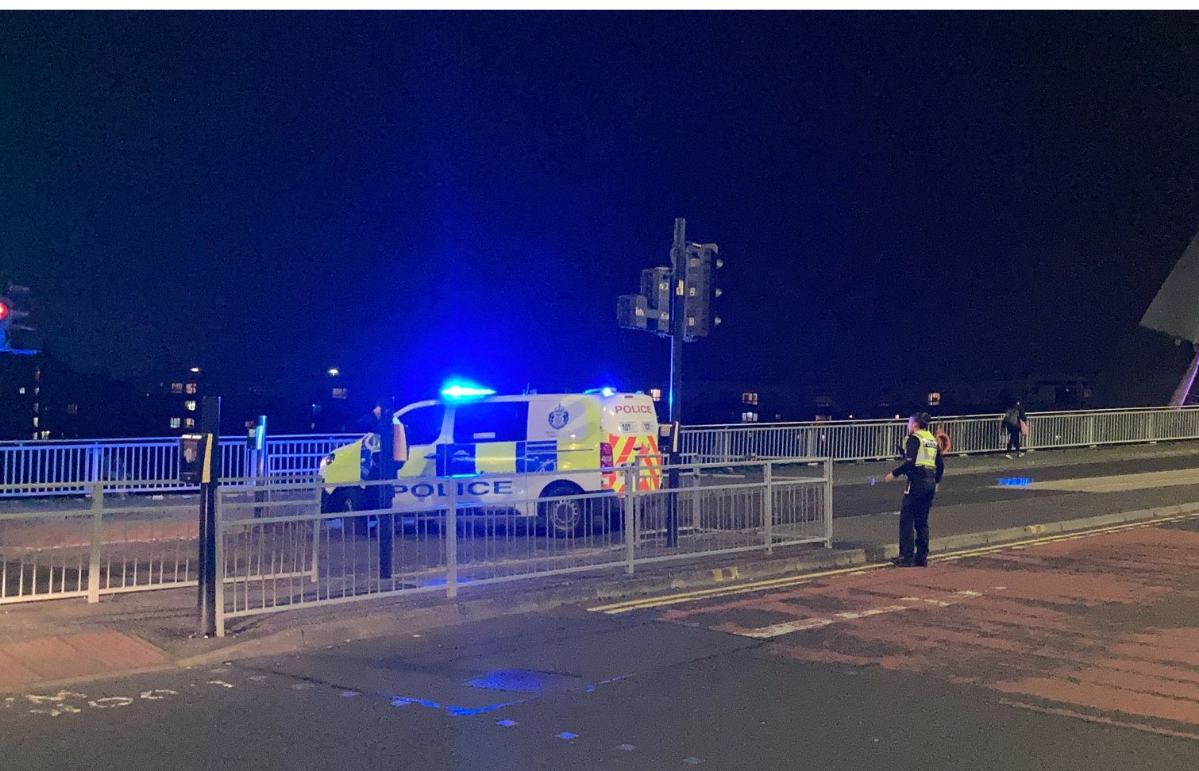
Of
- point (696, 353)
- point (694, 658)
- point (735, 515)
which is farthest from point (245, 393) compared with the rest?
point (694, 658)

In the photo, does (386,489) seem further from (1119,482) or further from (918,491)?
(1119,482)

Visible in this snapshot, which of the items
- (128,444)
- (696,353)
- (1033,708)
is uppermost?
(696,353)

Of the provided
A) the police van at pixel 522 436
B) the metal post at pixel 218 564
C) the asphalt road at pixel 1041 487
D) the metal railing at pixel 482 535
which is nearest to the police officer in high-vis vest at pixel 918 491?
the metal railing at pixel 482 535

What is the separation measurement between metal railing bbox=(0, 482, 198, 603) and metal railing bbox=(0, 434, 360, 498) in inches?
99.8

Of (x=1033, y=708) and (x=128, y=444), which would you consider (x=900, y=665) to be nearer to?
(x=1033, y=708)

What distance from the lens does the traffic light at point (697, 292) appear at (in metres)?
13.4

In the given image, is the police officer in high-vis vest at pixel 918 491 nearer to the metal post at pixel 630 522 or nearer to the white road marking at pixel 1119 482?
the metal post at pixel 630 522

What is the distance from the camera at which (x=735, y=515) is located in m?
12.7

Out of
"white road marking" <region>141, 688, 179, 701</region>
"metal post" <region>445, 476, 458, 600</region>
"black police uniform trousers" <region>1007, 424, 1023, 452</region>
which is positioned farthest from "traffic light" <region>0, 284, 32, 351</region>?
"black police uniform trousers" <region>1007, 424, 1023, 452</region>

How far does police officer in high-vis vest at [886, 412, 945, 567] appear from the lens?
12.3m

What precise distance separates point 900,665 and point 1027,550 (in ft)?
23.1

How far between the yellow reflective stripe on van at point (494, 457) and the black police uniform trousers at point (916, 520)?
211 inches

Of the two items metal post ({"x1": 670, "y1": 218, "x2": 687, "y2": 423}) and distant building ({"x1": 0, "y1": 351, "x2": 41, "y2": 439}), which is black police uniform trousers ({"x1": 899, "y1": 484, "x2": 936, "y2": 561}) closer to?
metal post ({"x1": 670, "y1": 218, "x2": 687, "y2": 423})

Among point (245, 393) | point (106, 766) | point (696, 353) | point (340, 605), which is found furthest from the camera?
point (696, 353)
